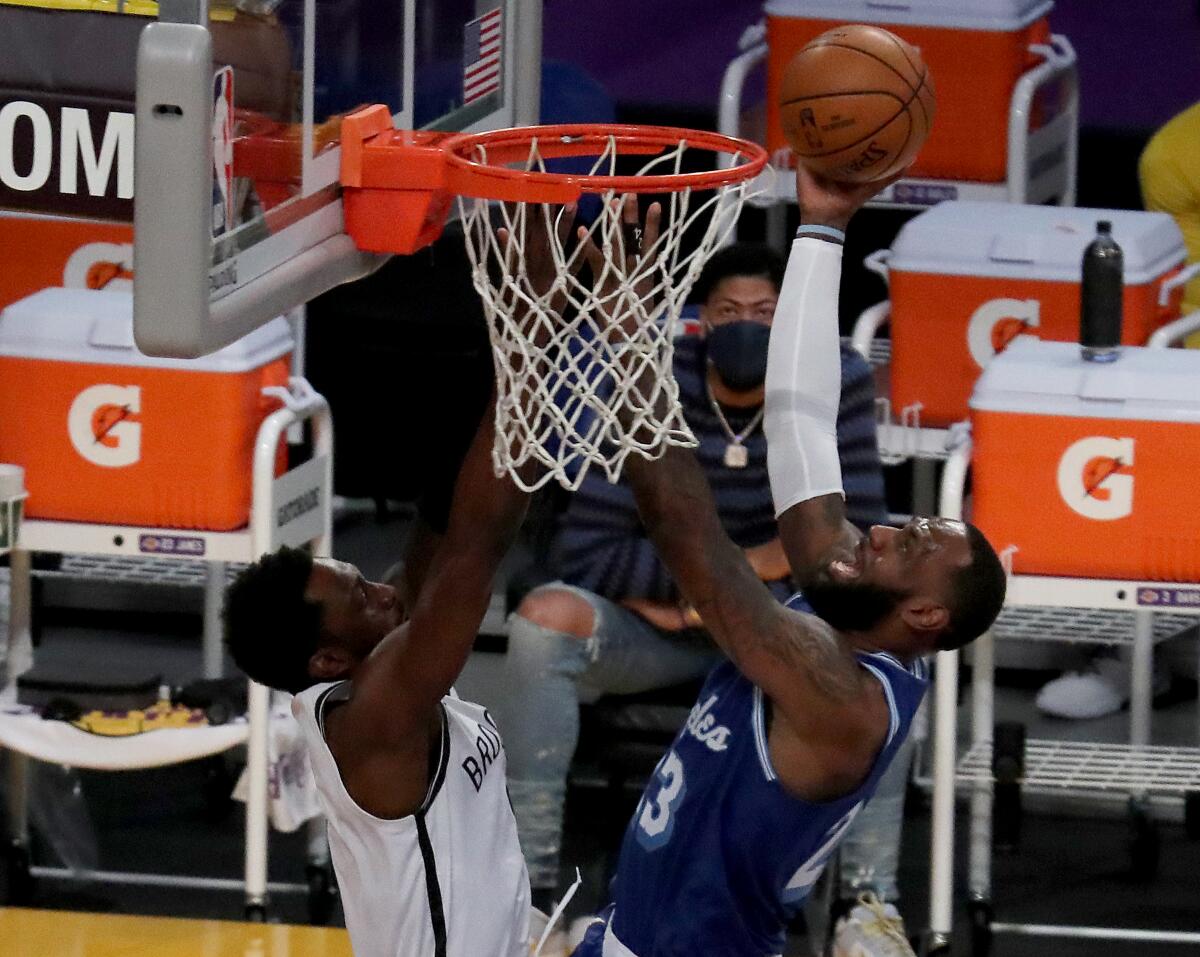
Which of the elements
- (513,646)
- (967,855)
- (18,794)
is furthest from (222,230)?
(967,855)

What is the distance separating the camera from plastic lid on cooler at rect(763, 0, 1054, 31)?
606cm

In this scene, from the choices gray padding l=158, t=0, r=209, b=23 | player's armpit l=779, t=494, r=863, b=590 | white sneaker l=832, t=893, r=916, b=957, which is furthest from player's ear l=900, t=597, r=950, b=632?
white sneaker l=832, t=893, r=916, b=957

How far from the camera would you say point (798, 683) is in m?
3.17

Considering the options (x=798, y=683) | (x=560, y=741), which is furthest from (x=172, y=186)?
(x=560, y=741)

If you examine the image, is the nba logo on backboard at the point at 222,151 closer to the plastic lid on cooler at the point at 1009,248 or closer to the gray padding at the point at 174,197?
the gray padding at the point at 174,197

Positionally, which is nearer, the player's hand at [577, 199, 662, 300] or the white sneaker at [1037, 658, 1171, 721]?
the player's hand at [577, 199, 662, 300]

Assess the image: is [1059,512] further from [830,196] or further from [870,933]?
[830,196]

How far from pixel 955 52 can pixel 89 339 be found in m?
2.35

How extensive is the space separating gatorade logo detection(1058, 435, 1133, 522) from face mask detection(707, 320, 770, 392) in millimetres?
695

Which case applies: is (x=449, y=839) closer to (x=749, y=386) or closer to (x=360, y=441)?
(x=749, y=386)

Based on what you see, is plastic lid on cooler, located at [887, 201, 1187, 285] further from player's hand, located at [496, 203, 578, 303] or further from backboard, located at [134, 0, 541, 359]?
player's hand, located at [496, 203, 578, 303]

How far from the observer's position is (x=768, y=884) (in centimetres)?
343

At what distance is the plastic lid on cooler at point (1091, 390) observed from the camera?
188 inches

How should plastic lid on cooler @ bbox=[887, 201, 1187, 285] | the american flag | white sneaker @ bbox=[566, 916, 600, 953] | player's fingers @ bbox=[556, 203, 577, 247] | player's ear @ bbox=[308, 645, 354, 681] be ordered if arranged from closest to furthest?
1. player's fingers @ bbox=[556, 203, 577, 247]
2. player's ear @ bbox=[308, 645, 354, 681]
3. the american flag
4. white sneaker @ bbox=[566, 916, 600, 953]
5. plastic lid on cooler @ bbox=[887, 201, 1187, 285]
